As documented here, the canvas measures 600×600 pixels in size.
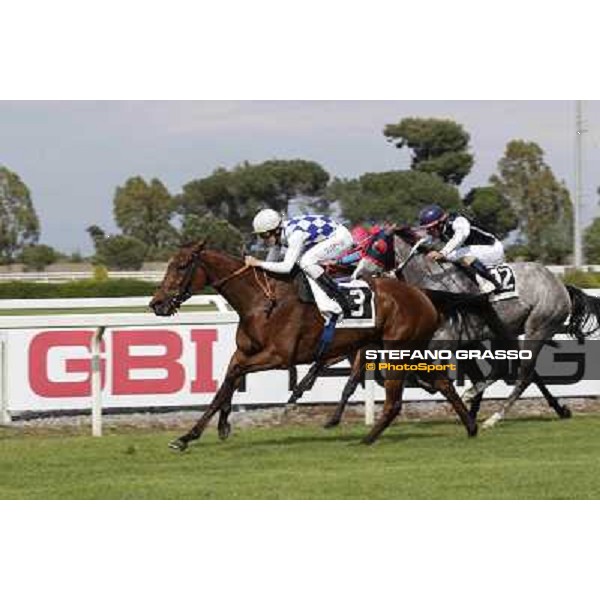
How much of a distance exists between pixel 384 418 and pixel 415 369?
0.45 m

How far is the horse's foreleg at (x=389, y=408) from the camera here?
8.52 m

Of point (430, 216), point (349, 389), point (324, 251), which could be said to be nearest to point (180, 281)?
point (324, 251)

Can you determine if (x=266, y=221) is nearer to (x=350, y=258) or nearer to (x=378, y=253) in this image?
(x=350, y=258)

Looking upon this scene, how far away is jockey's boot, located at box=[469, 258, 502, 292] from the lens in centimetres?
1002

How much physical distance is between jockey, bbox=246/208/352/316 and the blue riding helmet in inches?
43.5

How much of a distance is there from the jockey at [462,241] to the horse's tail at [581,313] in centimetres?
89

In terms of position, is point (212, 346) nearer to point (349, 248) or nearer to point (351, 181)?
point (349, 248)

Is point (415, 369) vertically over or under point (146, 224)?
under

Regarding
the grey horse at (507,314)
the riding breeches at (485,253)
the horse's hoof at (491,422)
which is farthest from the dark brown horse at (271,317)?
the riding breeches at (485,253)

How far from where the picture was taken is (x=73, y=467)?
7.56 metres

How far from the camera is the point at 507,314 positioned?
10.3 metres

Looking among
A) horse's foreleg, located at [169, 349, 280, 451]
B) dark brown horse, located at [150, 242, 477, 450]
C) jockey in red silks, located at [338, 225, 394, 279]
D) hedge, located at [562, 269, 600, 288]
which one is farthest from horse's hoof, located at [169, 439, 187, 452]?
hedge, located at [562, 269, 600, 288]

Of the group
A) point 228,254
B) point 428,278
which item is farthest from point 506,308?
point 228,254

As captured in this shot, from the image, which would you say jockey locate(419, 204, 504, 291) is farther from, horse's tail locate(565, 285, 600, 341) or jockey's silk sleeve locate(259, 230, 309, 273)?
jockey's silk sleeve locate(259, 230, 309, 273)
